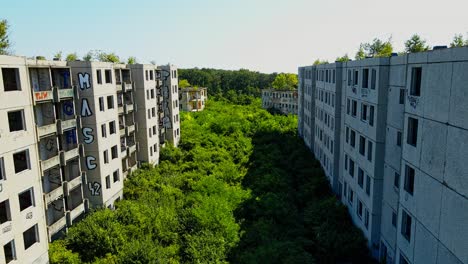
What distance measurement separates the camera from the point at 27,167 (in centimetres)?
2380

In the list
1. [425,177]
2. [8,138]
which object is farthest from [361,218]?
Result: [8,138]

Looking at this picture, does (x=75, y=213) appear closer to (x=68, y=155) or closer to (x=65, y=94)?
(x=68, y=155)

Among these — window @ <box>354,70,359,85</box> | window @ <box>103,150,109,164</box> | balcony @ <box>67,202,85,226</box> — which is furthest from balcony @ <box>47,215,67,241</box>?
window @ <box>354,70,359,85</box>

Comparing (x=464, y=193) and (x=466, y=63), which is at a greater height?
(x=466, y=63)

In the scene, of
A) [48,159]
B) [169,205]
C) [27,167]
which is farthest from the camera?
[169,205]

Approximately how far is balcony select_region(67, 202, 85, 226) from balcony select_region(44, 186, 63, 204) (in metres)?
2.21

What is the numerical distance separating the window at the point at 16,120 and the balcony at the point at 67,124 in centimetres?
530

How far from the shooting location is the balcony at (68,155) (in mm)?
29138

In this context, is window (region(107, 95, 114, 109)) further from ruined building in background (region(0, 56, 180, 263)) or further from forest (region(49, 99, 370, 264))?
forest (region(49, 99, 370, 264))

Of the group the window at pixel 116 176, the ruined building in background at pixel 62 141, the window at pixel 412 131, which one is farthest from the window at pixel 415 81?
the window at pixel 116 176

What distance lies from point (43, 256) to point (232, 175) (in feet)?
84.3

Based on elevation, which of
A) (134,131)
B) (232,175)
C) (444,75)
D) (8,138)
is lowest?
(232,175)

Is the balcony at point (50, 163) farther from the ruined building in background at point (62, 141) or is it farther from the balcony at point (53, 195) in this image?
the balcony at point (53, 195)

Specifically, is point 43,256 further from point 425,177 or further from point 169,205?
point 425,177
